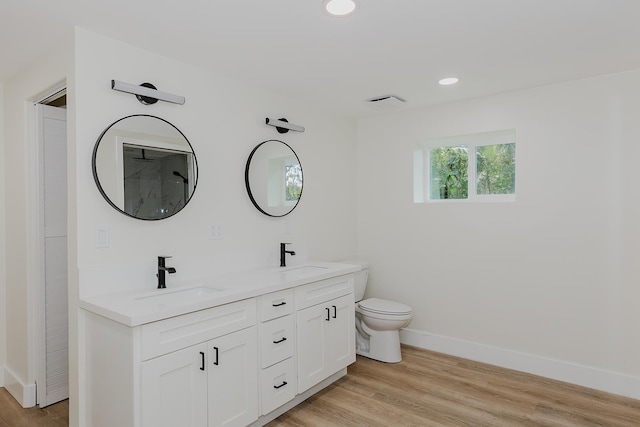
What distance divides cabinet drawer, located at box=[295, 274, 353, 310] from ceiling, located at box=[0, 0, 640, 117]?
59.1 inches

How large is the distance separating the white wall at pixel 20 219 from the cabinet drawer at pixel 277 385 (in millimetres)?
1610

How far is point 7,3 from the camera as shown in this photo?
1740mm

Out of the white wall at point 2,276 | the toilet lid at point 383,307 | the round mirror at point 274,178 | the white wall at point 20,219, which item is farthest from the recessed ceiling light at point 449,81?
the white wall at point 2,276

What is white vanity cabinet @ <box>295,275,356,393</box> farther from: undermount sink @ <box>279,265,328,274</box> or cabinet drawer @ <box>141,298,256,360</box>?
cabinet drawer @ <box>141,298,256,360</box>

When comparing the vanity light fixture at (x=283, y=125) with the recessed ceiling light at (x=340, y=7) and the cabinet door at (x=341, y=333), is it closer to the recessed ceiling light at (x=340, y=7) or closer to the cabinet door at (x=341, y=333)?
the recessed ceiling light at (x=340, y=7)

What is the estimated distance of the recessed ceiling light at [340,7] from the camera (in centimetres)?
175

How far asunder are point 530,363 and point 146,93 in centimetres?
342

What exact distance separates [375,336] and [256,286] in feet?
5.08

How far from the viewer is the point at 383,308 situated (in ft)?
10.7

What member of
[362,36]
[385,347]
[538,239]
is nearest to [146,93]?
[362,36]

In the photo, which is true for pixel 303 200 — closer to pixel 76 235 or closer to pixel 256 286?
pixel 256 286

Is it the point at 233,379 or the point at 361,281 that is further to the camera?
the point at 361,281

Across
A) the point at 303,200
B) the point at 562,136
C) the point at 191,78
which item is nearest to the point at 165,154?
the point at 191,78

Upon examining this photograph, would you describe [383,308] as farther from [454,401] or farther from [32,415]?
[32,415]
